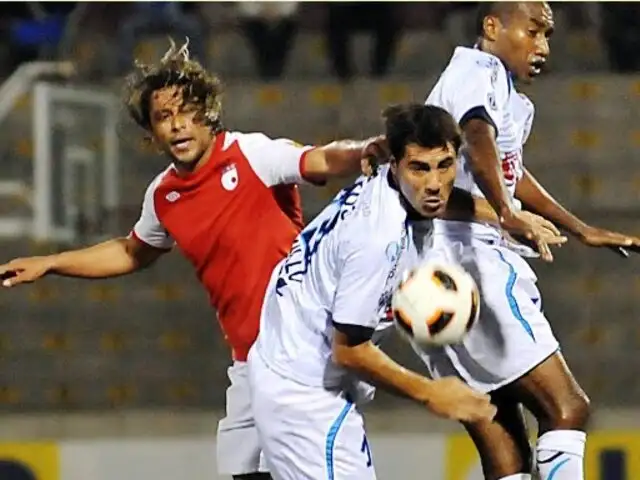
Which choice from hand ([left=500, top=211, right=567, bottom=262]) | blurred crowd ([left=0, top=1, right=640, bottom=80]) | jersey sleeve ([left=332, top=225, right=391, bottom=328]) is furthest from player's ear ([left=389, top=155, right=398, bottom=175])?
blurred crowd ([left=0, top=1, right=640, bottom=80])

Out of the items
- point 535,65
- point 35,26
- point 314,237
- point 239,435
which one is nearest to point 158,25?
point 35,26

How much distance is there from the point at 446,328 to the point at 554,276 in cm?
329

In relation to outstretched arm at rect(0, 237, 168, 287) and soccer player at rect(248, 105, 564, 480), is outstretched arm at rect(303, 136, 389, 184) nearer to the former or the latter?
soccer player at rect(248, 105, 564, 480)

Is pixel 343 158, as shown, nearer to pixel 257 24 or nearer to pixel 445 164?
pixel 445 164

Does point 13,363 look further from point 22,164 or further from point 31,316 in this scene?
point 22,164

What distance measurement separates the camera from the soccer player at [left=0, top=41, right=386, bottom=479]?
3918 mm

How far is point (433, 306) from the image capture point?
335cm

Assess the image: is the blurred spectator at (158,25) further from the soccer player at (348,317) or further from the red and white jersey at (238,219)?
the soccer player at (348,317)

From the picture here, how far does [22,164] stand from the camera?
688cm

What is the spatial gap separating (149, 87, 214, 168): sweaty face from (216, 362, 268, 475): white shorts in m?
0.56

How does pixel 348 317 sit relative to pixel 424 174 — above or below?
below

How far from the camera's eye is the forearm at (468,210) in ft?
12.6

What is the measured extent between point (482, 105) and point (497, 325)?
0.51m

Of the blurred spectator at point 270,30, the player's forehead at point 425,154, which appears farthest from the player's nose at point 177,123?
the blurred spectator at point 270,30
